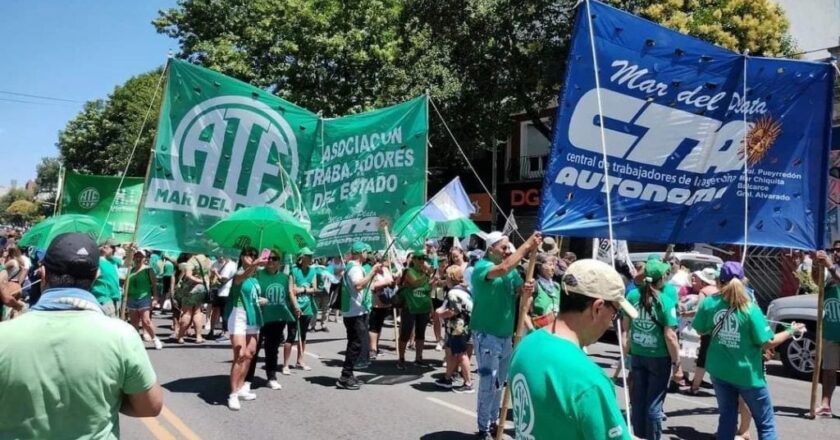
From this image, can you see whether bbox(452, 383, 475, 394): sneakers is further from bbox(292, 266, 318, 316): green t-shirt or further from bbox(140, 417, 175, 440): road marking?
bbox(140, 417, 175, 440): road marking

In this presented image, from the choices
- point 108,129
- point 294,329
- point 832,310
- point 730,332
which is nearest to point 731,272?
point 730,332

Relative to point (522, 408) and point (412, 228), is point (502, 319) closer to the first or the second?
point (522, 408)

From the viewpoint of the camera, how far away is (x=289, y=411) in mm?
7145

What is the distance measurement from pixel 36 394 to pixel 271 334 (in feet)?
19.6

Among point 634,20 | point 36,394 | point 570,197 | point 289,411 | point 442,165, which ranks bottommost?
point 289,411

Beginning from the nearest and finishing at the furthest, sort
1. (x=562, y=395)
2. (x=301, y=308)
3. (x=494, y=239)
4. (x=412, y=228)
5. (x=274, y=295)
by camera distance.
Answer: (x=562, y=395) → (x=494, y=239) → (x=274, y=295) → (x=412, y=228) → (x=301, y=308)

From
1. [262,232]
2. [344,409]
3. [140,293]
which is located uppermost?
[262,232]

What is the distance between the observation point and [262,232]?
7570 mm

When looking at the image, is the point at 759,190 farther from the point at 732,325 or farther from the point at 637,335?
the point at 637,335

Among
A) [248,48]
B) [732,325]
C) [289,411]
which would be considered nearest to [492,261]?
[732,325]

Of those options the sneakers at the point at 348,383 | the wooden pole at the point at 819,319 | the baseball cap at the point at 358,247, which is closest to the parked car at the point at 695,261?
the wooden pole at the point at 819,319

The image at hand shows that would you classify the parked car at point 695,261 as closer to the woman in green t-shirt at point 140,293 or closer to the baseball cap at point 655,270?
the baseball cap at point 655,270

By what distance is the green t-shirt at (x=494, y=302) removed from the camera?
19.9 feet

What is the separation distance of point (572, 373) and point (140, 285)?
10.2 m
